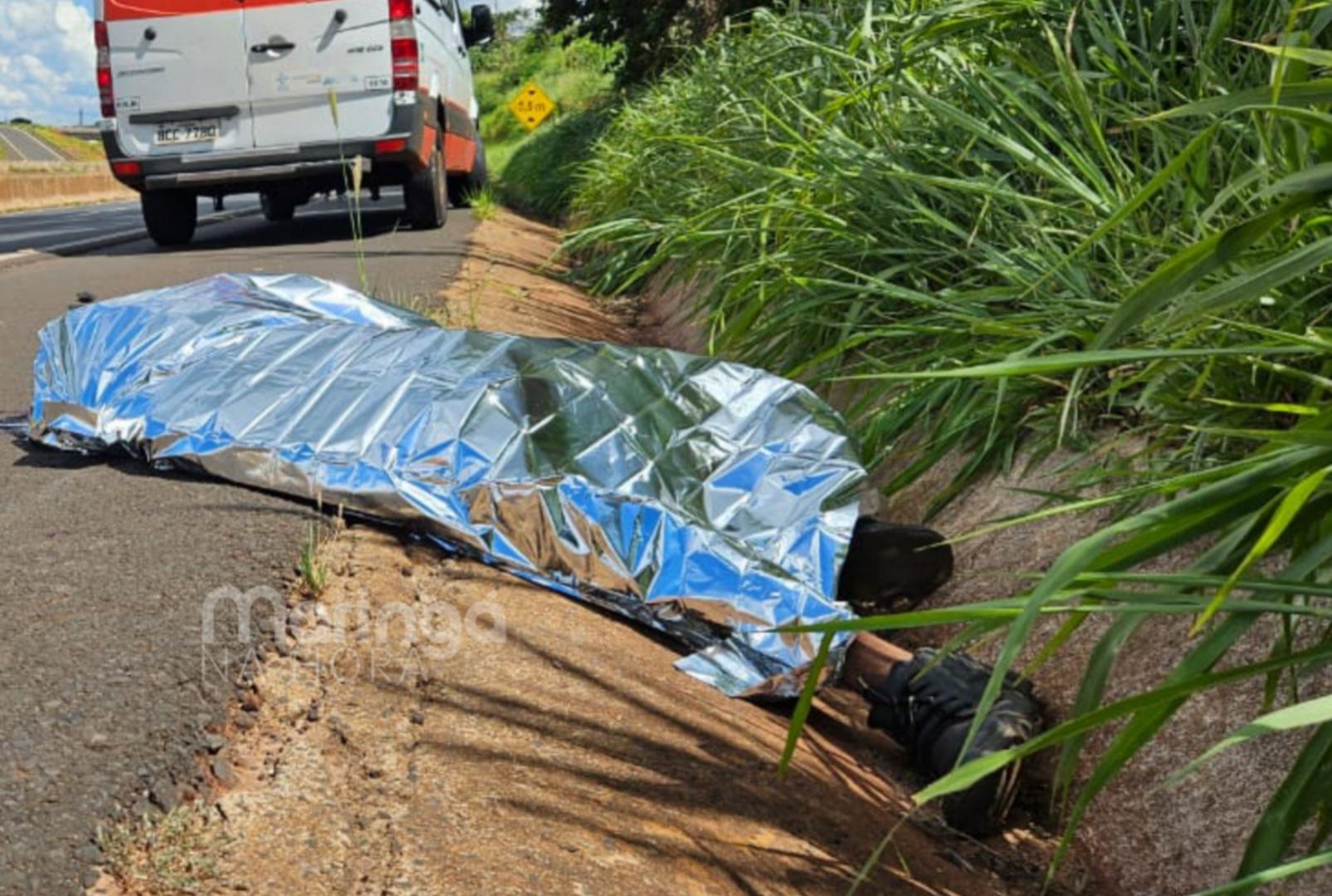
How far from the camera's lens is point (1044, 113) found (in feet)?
12.6

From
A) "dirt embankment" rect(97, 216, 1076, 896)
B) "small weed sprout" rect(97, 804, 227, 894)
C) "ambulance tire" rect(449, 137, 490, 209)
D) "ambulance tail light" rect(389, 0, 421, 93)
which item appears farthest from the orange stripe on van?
"small weed sprout" rect(97, 804, 227, 894)

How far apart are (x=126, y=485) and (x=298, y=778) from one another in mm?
1578

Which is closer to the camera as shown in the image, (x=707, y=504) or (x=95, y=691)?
(x=95, y=691)

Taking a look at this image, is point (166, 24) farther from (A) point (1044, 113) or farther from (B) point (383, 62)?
(A) point (1044, 113)

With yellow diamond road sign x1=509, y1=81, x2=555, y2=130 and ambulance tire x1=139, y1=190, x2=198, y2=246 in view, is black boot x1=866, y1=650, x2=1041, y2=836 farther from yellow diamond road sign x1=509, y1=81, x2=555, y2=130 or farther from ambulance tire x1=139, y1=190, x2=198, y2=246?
yellow diamond road sign x1=509, y1=81, x2=555, y2=130

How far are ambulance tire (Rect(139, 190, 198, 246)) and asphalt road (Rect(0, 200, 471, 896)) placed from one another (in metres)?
7.00

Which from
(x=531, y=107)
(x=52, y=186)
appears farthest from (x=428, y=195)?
(x=52, y=186)

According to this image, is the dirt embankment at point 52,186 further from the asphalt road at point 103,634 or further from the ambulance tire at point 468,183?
the asphalt road at point 103,634

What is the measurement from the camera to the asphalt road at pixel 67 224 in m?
14.0

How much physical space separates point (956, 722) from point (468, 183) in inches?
507

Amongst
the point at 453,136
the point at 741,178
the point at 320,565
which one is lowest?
the point at 453,136

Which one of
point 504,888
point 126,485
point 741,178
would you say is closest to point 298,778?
point 504,888

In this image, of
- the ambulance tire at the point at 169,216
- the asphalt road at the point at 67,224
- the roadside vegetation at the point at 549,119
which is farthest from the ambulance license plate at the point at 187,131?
the roadside vegetation at the point at 549,119

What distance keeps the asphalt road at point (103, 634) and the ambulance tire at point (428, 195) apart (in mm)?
6228
